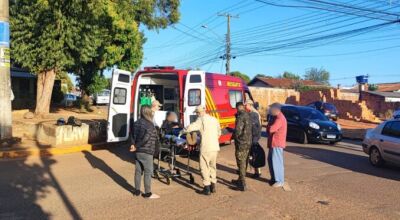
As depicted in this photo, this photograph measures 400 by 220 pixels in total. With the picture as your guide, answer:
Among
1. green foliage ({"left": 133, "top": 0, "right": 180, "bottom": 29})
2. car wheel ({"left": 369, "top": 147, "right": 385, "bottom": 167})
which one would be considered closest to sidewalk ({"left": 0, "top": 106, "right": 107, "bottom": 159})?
car wheel ({"left": 369, "top": 147, "right": 385, "bottom": 167})

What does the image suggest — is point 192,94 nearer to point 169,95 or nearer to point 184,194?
point 169,95

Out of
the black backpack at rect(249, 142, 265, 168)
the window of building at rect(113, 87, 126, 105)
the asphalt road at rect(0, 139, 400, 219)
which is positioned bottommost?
the asphalt road at rect(0, 139, 400, 219)

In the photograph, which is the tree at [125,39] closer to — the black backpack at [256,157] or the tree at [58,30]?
the tree at [58,30]

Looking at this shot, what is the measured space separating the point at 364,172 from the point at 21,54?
15.2 meters

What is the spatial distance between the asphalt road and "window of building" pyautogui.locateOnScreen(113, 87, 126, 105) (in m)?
1.58

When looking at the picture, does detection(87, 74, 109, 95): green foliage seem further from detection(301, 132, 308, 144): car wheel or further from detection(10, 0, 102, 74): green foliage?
detection(301, 132, 308, 144): car wheel

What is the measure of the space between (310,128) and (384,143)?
235 inches

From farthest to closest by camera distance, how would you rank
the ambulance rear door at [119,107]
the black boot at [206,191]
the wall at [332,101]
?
the wall at [332,101], the ambulance rear door at [119,107], the black boot at [206,191]

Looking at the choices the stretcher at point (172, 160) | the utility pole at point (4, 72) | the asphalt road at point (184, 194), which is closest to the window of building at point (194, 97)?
the asphalt road at point (184, 194)

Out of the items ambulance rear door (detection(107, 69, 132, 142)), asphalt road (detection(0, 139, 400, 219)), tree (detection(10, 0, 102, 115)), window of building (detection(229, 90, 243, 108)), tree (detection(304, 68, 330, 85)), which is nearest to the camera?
asphalt road (detection(0, 139, 400, 219))

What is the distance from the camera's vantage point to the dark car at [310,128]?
59.7 feet

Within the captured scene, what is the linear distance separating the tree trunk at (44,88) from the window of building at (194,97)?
37.2 feet

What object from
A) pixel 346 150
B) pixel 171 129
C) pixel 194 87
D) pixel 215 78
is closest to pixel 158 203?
pixel 171 129

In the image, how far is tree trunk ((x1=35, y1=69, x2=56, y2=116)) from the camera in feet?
70.9
